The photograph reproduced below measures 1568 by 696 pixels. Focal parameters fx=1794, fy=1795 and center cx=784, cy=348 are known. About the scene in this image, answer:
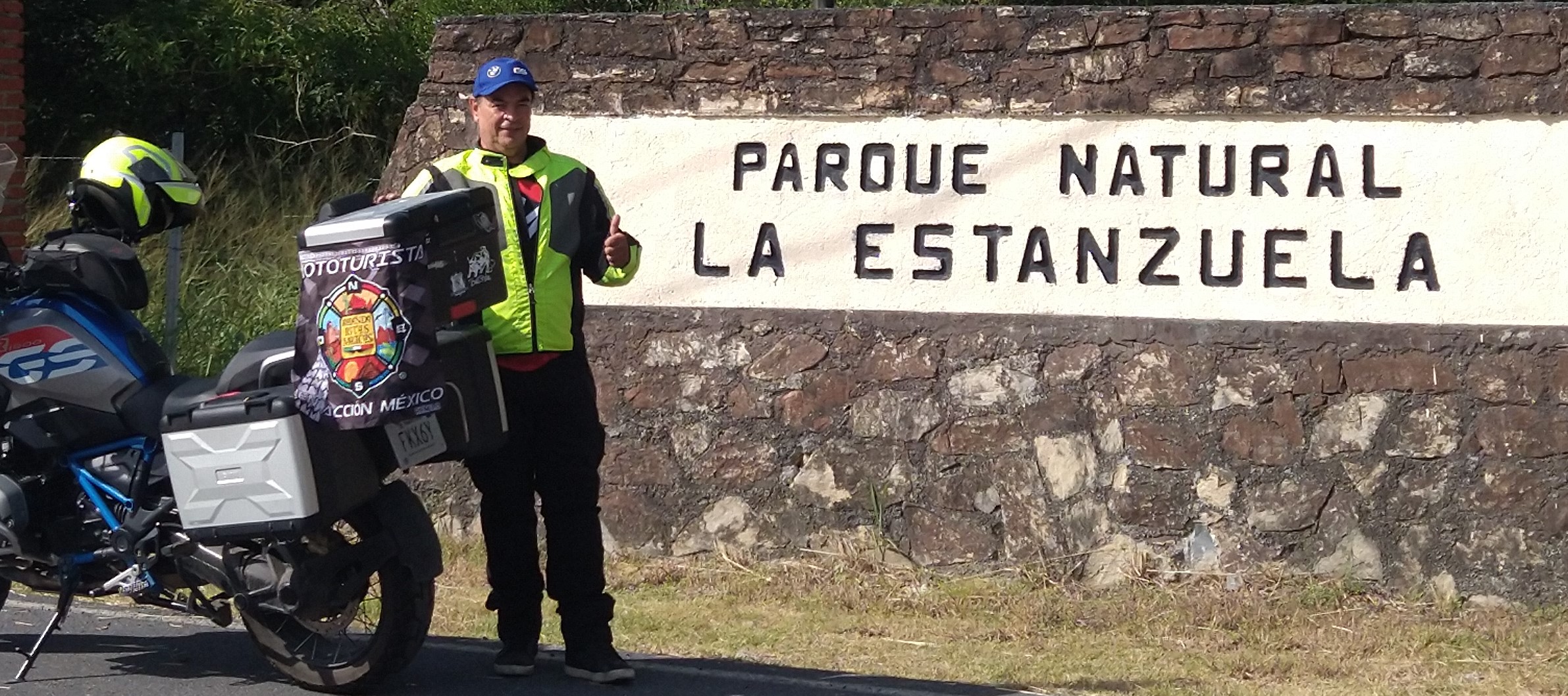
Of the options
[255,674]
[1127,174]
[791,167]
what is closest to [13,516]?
[255,674]

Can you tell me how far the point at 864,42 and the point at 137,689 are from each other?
11.1 ft

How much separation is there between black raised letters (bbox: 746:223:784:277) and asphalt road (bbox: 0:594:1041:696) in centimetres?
177

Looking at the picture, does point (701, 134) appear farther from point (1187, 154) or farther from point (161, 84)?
point (161, 84)

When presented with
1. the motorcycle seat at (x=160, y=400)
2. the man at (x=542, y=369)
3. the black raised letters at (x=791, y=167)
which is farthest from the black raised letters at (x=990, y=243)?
the motorcycle seat at (x=160, y=400)

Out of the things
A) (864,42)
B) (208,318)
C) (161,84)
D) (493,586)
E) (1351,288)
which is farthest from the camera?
(161,84)

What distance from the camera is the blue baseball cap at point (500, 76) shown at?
190 inches

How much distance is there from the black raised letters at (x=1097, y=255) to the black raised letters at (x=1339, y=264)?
2.40ft

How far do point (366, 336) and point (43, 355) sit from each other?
3.64ft

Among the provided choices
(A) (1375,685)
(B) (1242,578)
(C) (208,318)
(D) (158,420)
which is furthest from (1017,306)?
(C) (208,318)

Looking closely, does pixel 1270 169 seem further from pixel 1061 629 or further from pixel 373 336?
pixel 373 336

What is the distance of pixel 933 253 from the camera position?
658 centimetres

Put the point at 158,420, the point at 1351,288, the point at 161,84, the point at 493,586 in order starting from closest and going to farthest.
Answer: the point at 158,420 → the point at 493,586 → the point at 1351,288 → the point at 161,84

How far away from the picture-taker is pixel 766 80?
22.1 ft

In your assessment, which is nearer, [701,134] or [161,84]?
[701,134]
